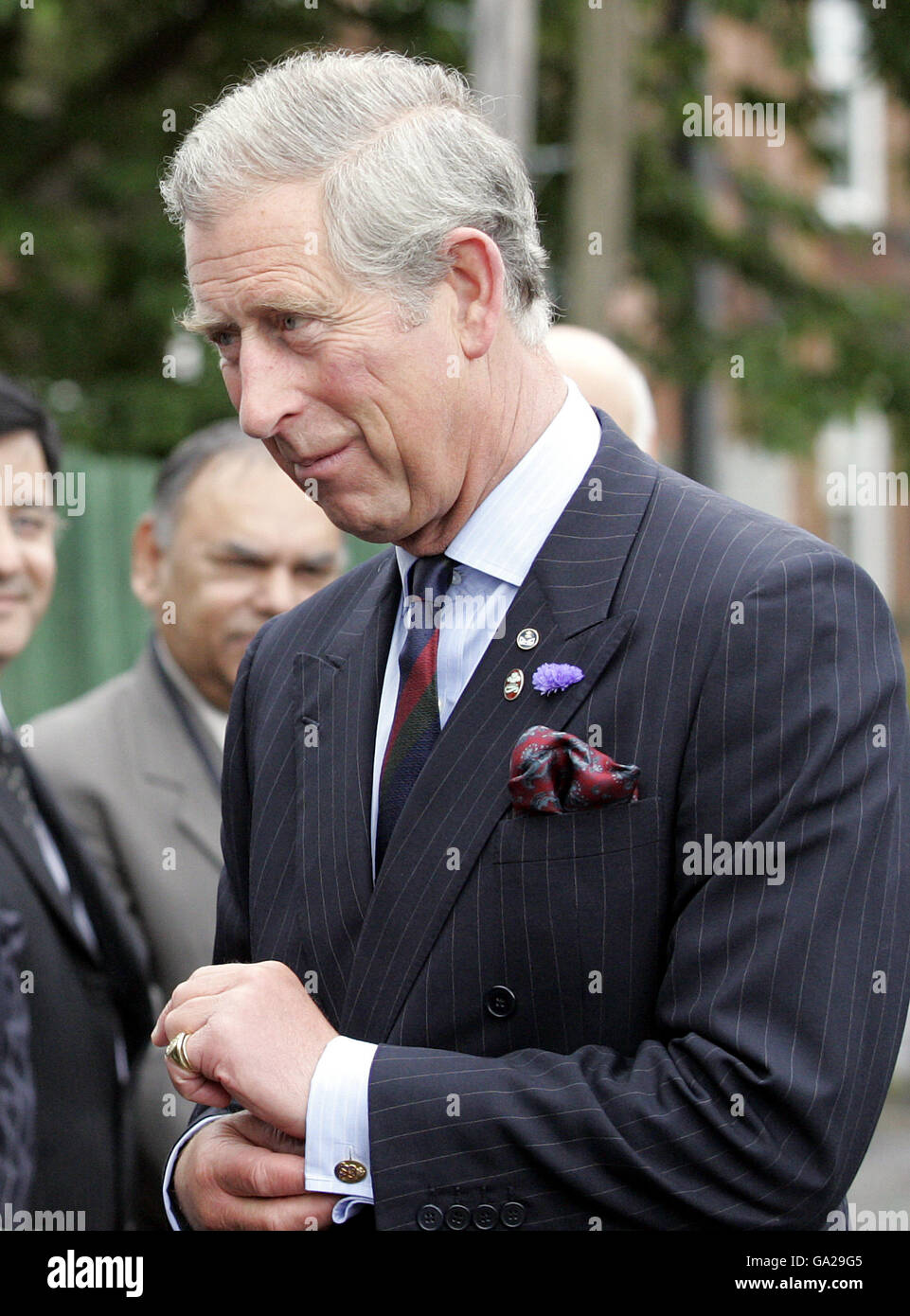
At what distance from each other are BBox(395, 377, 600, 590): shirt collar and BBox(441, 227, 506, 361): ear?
154mm

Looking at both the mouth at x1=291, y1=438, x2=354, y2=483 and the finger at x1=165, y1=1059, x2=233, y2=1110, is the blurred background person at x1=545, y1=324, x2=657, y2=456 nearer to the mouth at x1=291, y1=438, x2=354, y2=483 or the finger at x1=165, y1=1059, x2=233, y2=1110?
the mouth at x1=291, y1=438, x2=354, y2=483

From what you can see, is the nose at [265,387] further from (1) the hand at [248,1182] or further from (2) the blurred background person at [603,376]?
(2) the blurred background person at [603,376]

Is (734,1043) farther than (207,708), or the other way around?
(207,708)

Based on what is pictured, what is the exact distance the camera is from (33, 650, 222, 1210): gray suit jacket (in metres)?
3.45

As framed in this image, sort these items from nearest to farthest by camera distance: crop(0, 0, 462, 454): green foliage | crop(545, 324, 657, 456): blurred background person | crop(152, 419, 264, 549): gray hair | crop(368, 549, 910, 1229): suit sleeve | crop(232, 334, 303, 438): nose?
crop(368, 549, 910, 1229): suit sleeve → crop(232, 334, 303, 438): nose → crop(545, 324, 657, 456): blurred background person → crop(152, 419, 264, 549): gray hair → crop(0, 0, 462, 454): green foliage

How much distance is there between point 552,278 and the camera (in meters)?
9.97

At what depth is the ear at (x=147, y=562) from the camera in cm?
403

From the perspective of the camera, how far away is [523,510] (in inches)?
79.1

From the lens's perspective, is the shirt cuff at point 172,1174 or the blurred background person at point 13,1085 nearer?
the shirt cuff at point 172,1174

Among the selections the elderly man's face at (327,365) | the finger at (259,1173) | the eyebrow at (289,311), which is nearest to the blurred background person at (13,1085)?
the finger at (259,1173)

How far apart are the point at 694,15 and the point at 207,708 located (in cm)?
715

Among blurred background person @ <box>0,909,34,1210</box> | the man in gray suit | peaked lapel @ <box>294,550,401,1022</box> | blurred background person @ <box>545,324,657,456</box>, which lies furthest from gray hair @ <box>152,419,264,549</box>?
peaked lapel @ <box>294,550,401,1022</box>
